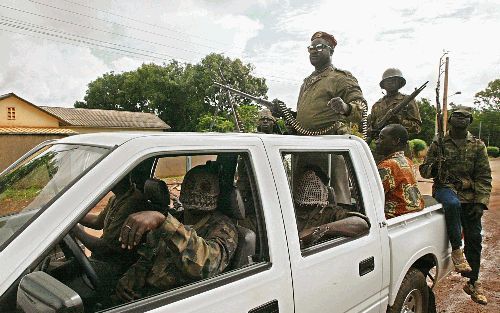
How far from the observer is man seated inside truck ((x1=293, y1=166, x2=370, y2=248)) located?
2309 mm

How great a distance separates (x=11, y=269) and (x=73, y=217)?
0.23 m

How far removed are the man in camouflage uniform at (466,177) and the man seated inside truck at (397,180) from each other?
775 mm

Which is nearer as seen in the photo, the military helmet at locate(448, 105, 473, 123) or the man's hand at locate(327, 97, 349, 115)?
the man's hand at locate(327, 97, 349, 115)

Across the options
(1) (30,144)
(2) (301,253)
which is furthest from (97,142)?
(1) (30,144)

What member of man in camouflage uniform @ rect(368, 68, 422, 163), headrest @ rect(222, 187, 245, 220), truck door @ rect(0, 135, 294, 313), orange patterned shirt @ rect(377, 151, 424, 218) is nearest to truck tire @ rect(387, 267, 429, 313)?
orange patterned shirt @ rect(377, 151, 424, 218)

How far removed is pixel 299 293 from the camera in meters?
1.93

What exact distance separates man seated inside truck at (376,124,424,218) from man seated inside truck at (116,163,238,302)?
1748mm

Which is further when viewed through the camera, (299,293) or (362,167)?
(362,167)

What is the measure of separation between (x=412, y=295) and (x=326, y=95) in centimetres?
211

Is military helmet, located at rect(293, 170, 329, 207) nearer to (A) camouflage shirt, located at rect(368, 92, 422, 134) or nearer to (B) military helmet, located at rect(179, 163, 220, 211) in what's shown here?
(B) military helmet, located at rect(179, 163, 220, 211)

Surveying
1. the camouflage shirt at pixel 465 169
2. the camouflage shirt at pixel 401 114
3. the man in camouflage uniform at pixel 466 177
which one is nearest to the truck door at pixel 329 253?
the man in camouflage uniform at pixel 466 177

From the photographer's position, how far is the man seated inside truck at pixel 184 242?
165 cm

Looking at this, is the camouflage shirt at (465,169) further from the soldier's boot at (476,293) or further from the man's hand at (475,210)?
the soldier's boot at (476,293)

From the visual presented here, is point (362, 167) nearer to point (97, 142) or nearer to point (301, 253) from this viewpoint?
point (301, 253)
